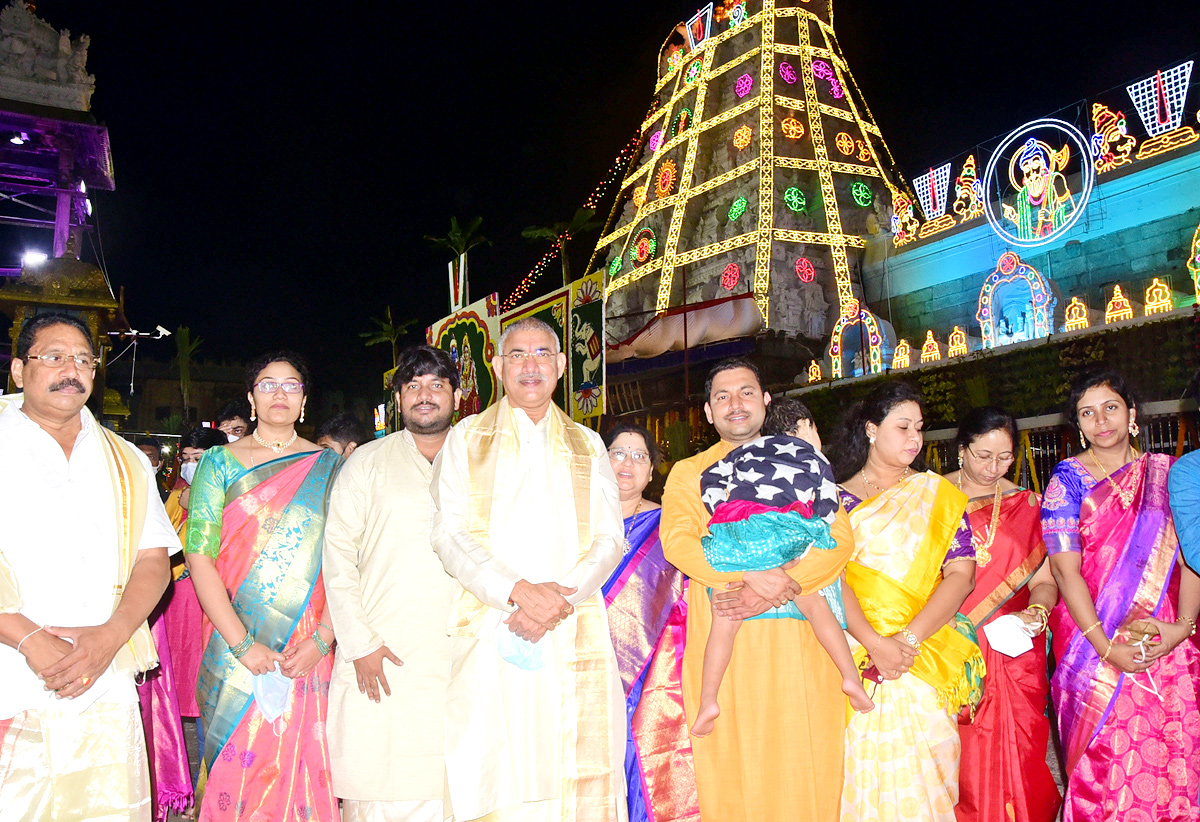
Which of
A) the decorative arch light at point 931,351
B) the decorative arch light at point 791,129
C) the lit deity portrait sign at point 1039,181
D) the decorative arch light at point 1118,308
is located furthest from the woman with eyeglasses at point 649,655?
the decorative arch light at point 791,129

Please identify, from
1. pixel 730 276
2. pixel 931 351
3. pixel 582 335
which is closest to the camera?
pixel 582 335

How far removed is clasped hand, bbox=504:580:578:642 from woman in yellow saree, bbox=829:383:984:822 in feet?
3.73

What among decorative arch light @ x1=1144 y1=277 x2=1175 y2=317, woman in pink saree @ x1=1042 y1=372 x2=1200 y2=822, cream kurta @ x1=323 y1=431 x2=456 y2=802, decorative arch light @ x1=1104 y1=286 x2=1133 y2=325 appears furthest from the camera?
decorative arch light @ x1=1104 y1=286 x2=1133 y2=325

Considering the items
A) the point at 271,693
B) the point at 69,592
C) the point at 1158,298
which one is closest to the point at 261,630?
the point at 271,693

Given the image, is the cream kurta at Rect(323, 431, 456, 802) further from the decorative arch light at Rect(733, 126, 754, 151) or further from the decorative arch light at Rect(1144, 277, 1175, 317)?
the decorative arch light at Rect(733, 126, 754, 151)

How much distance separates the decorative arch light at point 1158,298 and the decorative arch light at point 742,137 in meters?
13.3

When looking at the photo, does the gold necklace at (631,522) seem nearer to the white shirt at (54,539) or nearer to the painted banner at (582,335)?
the white shirt at (54,539)

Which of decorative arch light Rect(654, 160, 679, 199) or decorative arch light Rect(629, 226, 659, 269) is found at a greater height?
decorative arch light Rect(654, 160, 679, 199)

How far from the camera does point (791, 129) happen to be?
2312 centimetres

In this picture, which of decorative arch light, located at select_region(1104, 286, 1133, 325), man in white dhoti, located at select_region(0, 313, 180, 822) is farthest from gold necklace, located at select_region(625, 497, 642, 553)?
decorative arch light, located at select_region(1104, 286, 1133, 325)

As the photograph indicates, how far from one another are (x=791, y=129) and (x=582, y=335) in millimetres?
16567

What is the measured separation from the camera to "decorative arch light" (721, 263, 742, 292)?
2235cm

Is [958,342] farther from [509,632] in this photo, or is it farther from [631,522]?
[509,632]

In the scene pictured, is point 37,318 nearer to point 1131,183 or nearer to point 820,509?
point 820,509
